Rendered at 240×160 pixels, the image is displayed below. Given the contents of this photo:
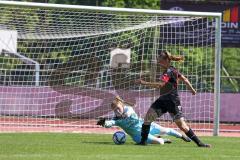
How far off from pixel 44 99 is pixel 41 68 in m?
1.78

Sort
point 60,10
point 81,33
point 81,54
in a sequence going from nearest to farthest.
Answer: point 60,10 < point 81,33 < point 81,54

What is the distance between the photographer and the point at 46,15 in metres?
21.5

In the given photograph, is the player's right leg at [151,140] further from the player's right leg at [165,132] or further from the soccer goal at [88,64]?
the soccer goal at [88,64]

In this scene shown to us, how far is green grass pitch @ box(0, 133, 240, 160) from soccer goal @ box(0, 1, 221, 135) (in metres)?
3.86

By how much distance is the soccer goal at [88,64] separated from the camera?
2161 centimetres

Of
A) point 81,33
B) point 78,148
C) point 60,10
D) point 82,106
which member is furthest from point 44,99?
point 78,148

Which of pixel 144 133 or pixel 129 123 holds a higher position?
pixel 129 123

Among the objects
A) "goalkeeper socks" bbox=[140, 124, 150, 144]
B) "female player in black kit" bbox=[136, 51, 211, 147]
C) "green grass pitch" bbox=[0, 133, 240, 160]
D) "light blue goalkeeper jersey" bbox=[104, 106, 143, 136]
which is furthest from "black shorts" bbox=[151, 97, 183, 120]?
"light blue goalkeeper jersey" bbox=[104, 106, 143, 136]

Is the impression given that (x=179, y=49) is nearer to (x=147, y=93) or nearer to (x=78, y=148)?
(x=147, y=93)

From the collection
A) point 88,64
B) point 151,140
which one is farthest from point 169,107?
point 88,64

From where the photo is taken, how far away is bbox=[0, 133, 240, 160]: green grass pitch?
1332cm

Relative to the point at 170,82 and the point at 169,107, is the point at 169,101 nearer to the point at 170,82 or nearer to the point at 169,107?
the point at 169,107

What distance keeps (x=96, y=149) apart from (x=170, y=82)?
2193 mm

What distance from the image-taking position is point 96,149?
585 inches
